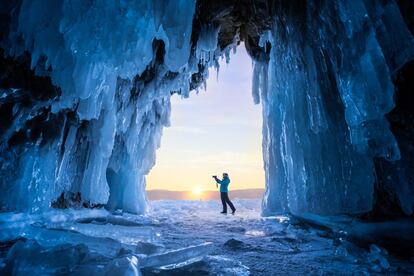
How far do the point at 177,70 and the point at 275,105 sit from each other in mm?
3433

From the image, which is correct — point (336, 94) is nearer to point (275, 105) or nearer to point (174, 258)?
point (275, 105)

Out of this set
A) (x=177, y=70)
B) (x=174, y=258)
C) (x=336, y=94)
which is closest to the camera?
(x=174, y=258)

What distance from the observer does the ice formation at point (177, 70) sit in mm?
3887

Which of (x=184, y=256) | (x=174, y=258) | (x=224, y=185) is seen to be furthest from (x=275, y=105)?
(x=174, y=258)

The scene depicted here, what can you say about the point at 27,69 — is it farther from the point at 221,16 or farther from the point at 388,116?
the point at 388,116

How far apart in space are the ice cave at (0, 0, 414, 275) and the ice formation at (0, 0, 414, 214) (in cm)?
2

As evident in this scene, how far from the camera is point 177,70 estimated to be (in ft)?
20.4

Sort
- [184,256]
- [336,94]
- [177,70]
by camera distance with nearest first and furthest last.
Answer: [184,256] < [336,94] < [177,70]

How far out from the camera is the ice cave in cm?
314

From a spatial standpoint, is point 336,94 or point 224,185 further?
point 224,185

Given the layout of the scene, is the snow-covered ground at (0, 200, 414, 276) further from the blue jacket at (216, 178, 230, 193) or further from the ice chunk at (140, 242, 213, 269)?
the blue jacket at (216, 178, 230, 193)

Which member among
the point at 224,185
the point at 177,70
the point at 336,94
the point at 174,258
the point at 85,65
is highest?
the point at 177,70

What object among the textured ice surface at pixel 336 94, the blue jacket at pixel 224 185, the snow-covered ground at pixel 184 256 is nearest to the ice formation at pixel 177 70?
the textured ice surface at pixel 336 94

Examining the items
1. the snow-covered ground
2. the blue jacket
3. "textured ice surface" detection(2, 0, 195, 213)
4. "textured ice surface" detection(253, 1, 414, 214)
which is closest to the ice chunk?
the snow-covered ground
